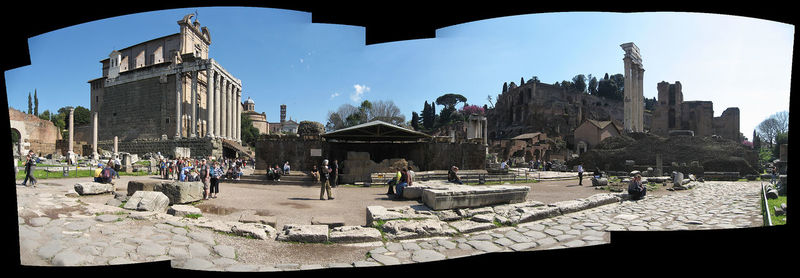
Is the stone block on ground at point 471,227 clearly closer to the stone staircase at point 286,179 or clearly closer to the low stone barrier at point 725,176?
the low stone barrier at point 725,176

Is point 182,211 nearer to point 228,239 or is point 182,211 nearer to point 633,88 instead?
point 228,239

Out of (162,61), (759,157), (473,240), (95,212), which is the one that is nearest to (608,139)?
(759,157)

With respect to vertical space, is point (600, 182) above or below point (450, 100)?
below

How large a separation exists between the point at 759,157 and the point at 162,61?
30.6 ft

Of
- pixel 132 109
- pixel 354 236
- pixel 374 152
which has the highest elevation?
pixel 132 109

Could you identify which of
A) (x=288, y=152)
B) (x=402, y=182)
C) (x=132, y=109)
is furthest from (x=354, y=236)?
(x=288, y=152)

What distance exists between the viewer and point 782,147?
331cm

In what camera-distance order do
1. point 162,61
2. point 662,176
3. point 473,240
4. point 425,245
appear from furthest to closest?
point 662,176, point 162,61, point 473,240, point 425,245

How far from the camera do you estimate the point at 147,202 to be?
5383mm

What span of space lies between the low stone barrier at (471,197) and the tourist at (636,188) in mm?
2487

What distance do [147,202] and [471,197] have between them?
A: 238 inches

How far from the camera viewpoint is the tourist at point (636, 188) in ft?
20.4

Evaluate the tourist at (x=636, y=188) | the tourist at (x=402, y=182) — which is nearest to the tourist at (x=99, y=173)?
the tourist at (x=402, y=182)

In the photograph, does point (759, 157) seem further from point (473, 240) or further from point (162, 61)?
point (162, 61)
